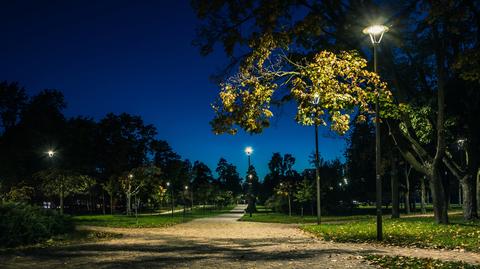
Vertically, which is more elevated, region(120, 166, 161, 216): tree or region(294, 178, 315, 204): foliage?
region(120, 166, 161, 216): tree

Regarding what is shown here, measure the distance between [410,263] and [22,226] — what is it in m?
13.7

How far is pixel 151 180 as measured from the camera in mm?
55344

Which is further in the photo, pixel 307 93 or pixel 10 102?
pixel 10 102

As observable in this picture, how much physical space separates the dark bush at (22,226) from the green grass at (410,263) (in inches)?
485

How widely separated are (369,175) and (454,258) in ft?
175

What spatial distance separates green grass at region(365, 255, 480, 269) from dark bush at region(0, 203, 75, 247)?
12313mm

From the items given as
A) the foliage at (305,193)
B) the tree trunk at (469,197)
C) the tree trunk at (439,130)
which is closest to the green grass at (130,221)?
the foliage at (305,193)


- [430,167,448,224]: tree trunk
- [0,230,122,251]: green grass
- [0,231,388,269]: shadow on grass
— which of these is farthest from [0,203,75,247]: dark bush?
[430,167,448,224]: tree trunk

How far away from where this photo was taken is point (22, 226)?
1719 centimetres

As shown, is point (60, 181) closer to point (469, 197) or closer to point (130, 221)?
point (130, 221)

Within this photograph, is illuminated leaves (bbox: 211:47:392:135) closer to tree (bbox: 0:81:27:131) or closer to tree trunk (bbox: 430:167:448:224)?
tree trunk (bbox: 430:167:448:224)

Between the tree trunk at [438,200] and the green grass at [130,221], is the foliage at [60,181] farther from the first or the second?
the tree trunk at [438,200]

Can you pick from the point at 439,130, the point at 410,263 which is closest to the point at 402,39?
the point at 439,130

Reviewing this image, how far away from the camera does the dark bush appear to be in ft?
53.7
